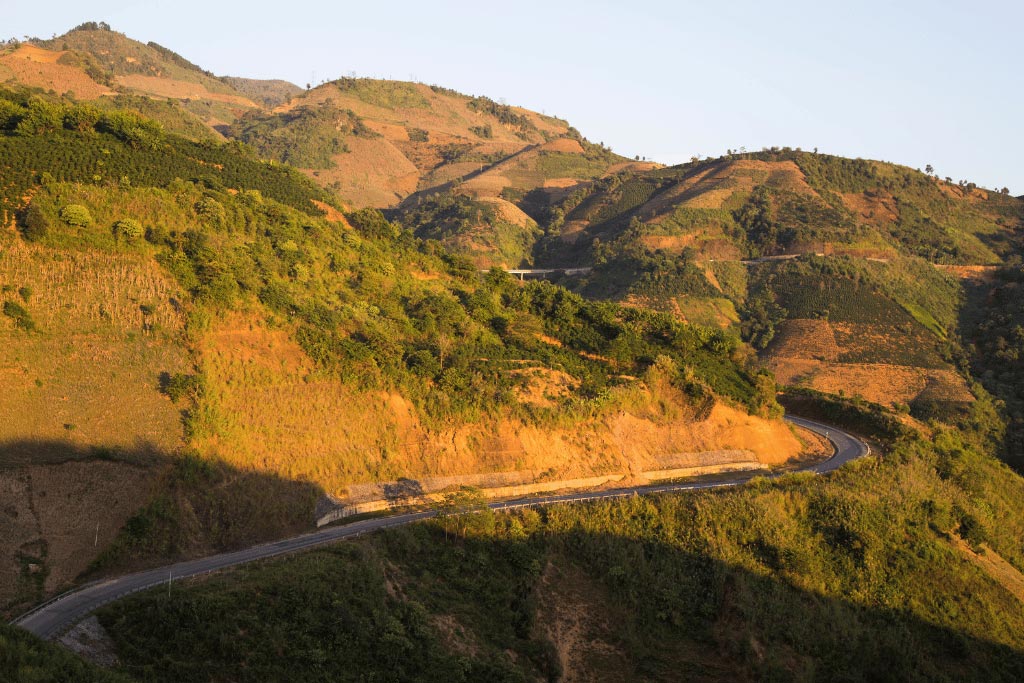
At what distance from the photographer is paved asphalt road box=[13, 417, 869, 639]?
2239 centimetres

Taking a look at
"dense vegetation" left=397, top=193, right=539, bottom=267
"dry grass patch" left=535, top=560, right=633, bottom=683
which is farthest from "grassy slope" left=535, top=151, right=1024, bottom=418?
"dry grass patch" left=535, top=560, right=633, bottom=683

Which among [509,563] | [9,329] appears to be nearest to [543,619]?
[509,563]

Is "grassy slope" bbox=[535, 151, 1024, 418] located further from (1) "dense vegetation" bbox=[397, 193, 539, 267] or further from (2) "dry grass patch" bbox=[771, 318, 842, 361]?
(1) "dense vegetation" bbox=[397, 193, 539, 267]

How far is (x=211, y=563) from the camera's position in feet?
89.8

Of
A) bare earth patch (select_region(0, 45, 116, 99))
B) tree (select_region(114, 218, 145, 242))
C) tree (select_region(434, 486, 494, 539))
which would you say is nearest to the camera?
tree (select_region(434, 486, 494, 539))

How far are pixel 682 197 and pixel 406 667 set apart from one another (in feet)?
430

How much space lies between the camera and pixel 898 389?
8262 cm

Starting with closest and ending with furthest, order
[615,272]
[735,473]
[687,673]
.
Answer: [687,673] < [735,473] < [615,272]

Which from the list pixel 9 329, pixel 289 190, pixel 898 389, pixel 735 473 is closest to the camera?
pixel 9 329

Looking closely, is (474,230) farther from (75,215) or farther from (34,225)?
(34,225)

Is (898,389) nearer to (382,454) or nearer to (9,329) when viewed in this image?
(382,454)

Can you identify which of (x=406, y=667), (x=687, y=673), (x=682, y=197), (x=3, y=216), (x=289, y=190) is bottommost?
(x=687, y=673)

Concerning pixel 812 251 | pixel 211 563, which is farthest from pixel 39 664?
pixel 812 251

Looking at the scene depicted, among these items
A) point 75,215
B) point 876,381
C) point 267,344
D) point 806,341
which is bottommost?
point 876,381
